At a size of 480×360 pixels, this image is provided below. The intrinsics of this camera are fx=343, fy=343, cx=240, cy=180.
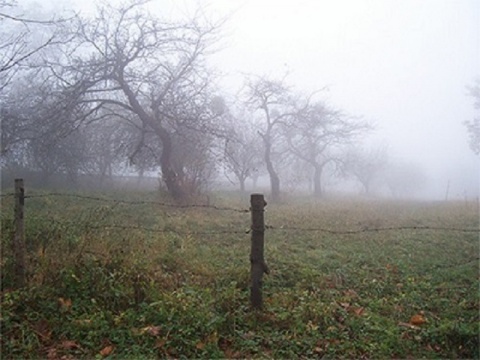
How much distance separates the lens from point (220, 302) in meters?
4.64

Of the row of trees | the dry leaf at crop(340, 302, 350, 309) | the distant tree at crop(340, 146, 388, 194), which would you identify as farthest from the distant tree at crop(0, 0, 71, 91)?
the distant tree at crop(340, 146, 388, 194)

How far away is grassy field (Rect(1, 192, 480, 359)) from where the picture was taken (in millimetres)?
3834

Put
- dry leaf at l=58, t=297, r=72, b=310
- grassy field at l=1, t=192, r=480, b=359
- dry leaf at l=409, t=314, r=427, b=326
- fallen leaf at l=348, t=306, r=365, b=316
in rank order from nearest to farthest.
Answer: grassy field at l=1, t=192, r=480, b=359 < dry leaf at l=58, t=297, r=72, b=310 < dry leaf at l=409, t=314, r=427, b=326 < fallen leaf at l=348, t=306, r=365, b=316

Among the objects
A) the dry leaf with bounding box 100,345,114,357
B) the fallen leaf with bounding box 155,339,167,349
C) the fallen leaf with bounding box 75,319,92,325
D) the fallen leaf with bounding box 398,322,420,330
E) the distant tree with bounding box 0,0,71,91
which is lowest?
the dry leaf with bounding box 100,345,114,357

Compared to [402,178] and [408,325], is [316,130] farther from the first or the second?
[402,178]

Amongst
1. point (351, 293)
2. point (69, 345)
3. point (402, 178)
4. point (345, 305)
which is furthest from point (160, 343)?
point (402, 178)

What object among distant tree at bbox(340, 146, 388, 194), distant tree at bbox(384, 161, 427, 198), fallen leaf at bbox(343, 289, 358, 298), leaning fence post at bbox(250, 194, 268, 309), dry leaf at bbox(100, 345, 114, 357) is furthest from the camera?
distant tree at bbox(384, 161, 427, 198)

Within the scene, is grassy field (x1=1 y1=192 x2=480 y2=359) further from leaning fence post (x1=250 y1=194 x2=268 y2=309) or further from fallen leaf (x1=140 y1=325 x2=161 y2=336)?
leaning fence post (x1=250 y1=194 x2=268 y2=309)

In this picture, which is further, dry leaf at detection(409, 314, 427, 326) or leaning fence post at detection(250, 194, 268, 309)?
leaning fence post at detection(250, 194, 268, 309)

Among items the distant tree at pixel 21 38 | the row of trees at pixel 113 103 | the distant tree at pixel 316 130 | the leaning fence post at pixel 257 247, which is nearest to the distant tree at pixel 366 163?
the distant tree at pixel 316 130

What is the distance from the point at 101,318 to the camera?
13.6 ft

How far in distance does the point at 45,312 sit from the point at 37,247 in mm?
2072

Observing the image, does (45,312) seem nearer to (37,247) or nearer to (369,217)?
(37,247)

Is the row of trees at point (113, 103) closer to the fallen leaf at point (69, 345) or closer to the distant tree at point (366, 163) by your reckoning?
the fallen leaf at point (69, 345)
